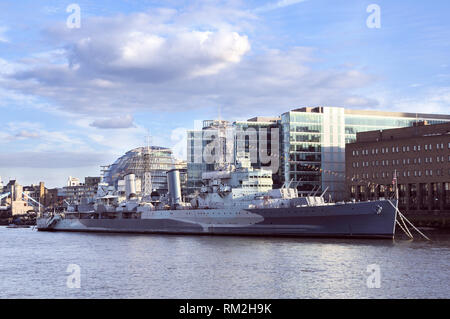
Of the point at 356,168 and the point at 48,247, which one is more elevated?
the point at 356,168

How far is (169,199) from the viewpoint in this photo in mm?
76062

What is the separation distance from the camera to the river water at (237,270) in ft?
95.5

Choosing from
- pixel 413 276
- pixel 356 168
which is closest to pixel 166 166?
pixel 356 168

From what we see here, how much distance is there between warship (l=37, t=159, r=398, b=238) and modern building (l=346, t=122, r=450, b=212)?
2751 centimetres

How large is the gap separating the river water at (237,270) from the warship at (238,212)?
2.74m

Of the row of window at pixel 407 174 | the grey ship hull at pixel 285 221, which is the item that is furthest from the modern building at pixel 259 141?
the grey ship hull at pixel 285 221

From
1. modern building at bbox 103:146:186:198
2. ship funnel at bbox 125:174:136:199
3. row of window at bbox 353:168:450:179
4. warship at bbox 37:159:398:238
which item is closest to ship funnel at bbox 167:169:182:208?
warship at bbox 37:159:398:238

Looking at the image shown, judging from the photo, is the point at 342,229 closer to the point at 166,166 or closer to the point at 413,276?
the point at 413,276

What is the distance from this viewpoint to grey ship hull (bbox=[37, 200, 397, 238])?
5400cm

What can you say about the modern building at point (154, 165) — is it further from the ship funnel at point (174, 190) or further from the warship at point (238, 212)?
the ship funnel at point (174, 190)

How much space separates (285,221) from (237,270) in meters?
23.0

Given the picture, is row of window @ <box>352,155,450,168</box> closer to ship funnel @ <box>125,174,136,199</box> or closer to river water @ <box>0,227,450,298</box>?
river water @ <box>0,227,450,298</box>

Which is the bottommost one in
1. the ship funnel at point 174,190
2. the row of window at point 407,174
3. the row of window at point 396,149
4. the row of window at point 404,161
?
the ship funnel at point 174,190
